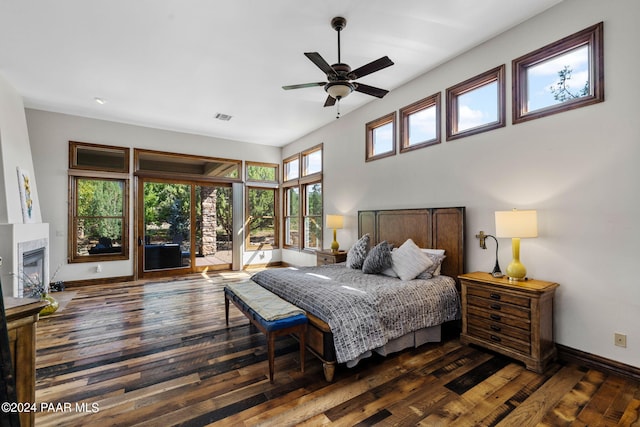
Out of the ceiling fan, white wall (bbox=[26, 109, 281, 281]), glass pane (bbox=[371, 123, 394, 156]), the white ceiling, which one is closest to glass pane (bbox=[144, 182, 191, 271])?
white wall (bbox=[26, 109, 281, 281])

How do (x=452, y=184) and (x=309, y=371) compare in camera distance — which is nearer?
(x=309, y=371)

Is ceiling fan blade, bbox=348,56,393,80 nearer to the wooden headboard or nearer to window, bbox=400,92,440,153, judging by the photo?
window, bbox=400,92,440,153

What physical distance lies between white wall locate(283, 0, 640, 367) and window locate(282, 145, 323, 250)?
3.19 m

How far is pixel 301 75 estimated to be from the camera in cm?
405

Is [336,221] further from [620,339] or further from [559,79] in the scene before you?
[620,339]

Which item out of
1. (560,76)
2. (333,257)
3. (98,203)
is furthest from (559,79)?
(98,203)

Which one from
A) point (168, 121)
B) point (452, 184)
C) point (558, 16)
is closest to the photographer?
point (558, 16)

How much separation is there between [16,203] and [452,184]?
5990 mm

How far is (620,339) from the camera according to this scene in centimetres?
246

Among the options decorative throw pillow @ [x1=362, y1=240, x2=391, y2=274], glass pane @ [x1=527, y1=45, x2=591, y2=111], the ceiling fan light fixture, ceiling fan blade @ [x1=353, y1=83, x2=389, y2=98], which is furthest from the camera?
decorative throw pillow @ [x1=362, y1=240, x2=391, y2=274]

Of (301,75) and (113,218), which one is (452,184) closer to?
(301,75)

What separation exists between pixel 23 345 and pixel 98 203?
555cm

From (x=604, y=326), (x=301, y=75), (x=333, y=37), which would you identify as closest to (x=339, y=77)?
(x=333, y=37)

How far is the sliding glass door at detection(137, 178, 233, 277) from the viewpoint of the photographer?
20.9 ft
